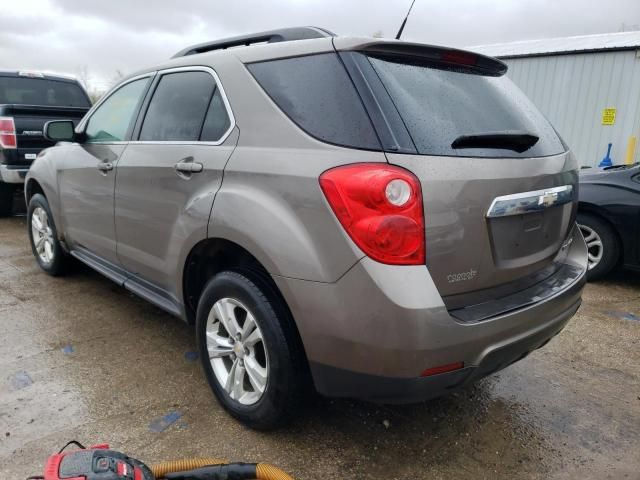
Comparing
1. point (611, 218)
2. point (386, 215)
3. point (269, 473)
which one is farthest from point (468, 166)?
point (611, 218)

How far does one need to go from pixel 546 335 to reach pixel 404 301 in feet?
2.78

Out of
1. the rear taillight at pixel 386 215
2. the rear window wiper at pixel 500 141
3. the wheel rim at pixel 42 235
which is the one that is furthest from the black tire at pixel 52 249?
the rear window wiper at pixel 500 141

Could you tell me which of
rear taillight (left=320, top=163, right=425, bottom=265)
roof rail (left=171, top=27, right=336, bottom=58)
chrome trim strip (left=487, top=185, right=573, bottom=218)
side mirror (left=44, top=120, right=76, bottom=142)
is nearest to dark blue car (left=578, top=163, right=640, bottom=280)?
chrome trim strip (left=487, top=185, right=573, bottom=218)

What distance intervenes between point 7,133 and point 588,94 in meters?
10.2

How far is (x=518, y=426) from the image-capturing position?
2.51 m

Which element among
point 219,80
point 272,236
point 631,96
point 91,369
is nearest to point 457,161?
point 272,236

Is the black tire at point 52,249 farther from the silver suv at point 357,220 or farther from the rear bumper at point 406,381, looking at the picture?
the rear bumper at point 406,381

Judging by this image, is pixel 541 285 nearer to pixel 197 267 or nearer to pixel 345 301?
pixel 345 301

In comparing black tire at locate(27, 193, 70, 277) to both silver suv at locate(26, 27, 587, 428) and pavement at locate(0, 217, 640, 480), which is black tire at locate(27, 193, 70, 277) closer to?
pavement at locate(0, 217, 640, 480)

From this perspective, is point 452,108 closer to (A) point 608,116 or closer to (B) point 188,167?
(B) point 188,167

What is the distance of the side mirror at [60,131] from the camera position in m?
3.65

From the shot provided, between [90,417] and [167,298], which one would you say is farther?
[167,298]

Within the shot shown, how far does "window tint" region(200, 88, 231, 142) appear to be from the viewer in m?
2.43

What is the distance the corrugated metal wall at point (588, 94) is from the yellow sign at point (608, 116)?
0.06 m
